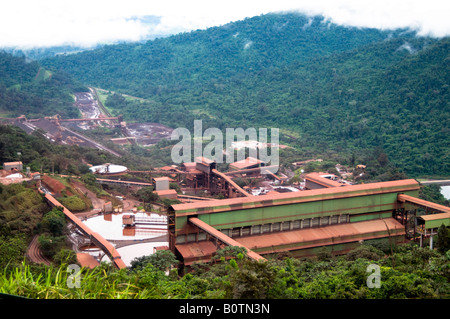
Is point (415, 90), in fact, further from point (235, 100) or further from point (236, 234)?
point (236, 234)

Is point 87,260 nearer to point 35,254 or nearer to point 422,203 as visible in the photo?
point 35,254

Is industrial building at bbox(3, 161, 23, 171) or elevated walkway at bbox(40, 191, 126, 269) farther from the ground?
industrial building at bbox(3, 161, 23, 171)

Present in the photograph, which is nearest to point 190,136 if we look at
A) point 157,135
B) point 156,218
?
point 157,135

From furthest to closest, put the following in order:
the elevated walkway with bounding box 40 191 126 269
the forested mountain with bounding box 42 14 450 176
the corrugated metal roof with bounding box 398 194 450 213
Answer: the forested mountain with bounding box 42 14 450 176 → the corrugated metal roof with bounding box 398 194 450 213 → the elevated walkway with bounding box 40 191 126 269

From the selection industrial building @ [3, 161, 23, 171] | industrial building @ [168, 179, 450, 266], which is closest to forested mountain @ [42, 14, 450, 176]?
industrial building @ [168, 179, 450, 266]

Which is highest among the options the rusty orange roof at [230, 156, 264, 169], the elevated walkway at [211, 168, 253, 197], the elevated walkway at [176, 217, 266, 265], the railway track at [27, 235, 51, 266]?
the elevated walkway at [176, 217, 266, 265]

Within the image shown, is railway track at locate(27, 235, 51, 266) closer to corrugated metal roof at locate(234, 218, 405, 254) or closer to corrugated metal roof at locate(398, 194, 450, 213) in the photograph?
corrugated metal roof at locate(234, 218, 405, 254)

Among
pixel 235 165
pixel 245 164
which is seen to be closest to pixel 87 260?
pixel 235 165

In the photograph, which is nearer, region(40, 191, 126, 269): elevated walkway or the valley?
the valley

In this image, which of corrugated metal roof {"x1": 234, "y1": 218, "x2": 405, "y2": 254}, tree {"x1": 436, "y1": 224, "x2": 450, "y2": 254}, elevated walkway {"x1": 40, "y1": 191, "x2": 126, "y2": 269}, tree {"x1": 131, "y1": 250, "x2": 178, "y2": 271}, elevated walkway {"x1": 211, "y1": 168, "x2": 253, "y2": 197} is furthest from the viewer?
elevated walkway {"x1": 211, "y1": 168, "x2": 253, "y2": 197}
